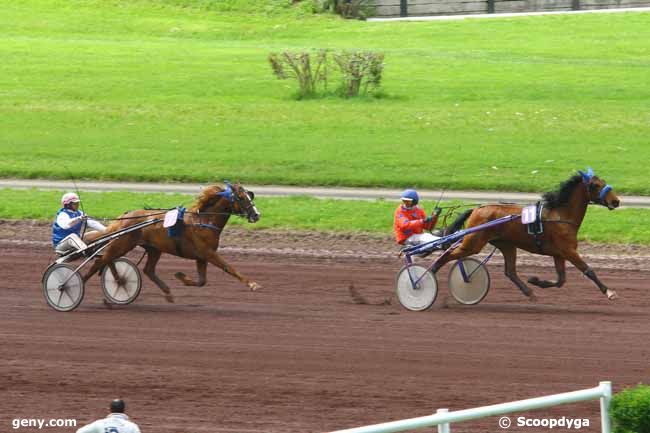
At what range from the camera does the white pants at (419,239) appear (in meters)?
14.0

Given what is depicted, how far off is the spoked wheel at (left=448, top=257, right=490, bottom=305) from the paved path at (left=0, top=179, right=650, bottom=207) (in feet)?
21.8

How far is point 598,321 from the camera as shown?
1297 cm

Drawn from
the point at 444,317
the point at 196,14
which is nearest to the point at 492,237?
the point at 444,317

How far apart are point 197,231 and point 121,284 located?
1140 millimetres

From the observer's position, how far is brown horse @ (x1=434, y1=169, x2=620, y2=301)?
1383cm

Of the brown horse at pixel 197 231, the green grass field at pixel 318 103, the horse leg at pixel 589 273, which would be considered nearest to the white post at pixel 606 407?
the horse leg at pixel 589 273

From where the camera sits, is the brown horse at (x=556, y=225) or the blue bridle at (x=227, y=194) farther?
the blue bridle at (x=227, y=194)

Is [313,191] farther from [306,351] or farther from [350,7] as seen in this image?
[350,7]

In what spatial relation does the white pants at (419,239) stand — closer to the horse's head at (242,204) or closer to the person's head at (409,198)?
the person's head at (409,198)

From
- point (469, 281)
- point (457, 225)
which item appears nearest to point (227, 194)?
point (457, 225)

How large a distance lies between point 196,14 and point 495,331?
39.3 m

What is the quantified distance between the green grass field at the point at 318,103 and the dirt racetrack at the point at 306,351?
26.1 ft

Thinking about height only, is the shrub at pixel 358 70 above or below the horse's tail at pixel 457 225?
above

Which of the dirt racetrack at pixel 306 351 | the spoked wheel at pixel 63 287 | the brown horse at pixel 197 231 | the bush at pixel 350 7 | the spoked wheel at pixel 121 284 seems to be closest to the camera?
the dirt racetrack at pixel 306 351
